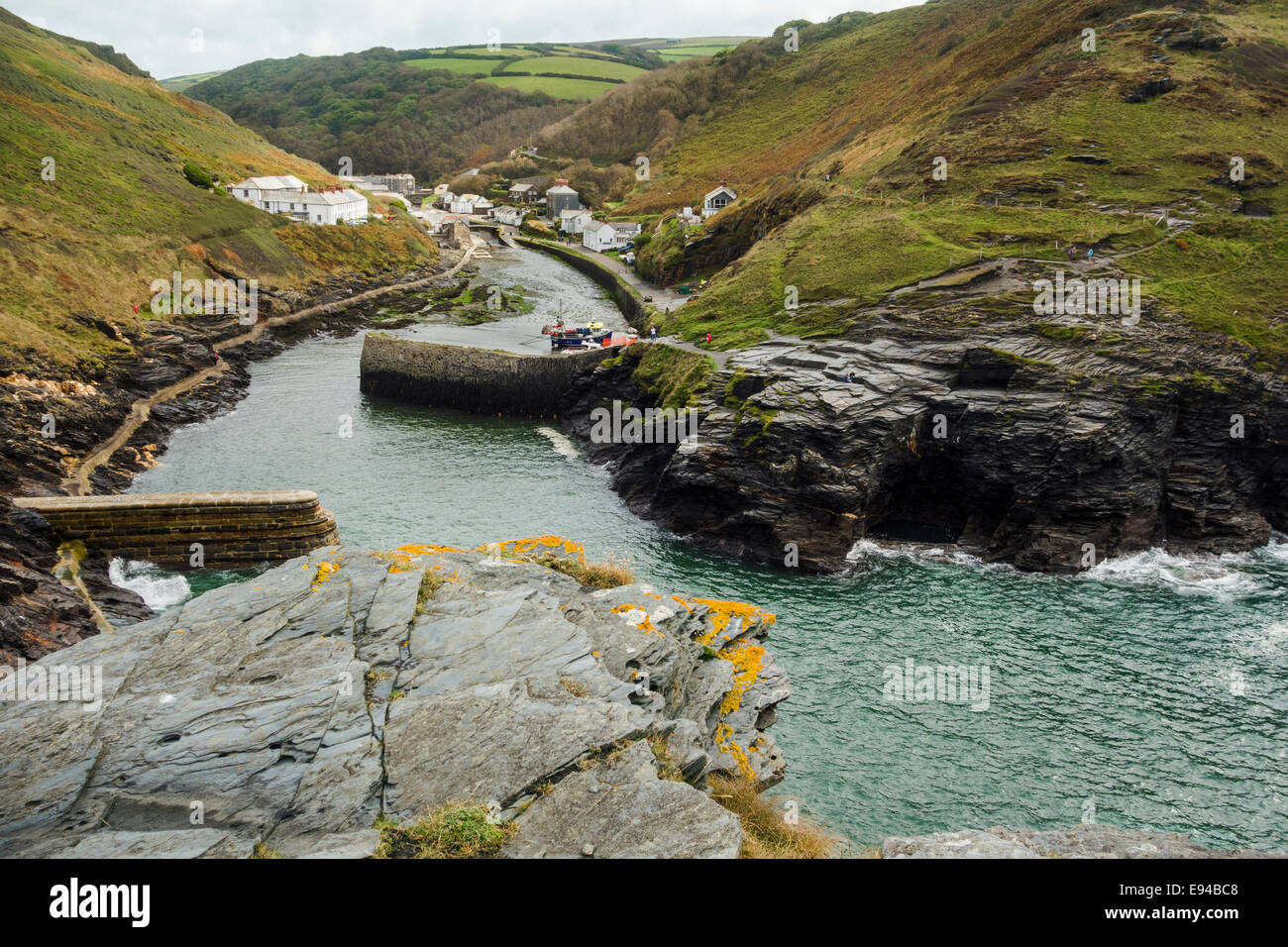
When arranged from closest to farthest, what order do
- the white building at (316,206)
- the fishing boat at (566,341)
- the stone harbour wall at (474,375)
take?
the stone harbour wall at (474,375) → the fishing boat at (566,341) → the white building at (316,206)

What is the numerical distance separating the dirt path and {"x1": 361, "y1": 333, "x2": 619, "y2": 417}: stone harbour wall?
1284cm

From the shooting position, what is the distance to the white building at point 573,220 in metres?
143

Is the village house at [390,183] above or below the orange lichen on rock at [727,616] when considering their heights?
above

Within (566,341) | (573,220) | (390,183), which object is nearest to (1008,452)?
(566,341)

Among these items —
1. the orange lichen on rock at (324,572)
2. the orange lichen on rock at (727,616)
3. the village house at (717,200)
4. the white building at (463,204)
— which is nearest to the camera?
the orange lichen on rock at (324,572)

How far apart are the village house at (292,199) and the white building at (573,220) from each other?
44937 millimetres

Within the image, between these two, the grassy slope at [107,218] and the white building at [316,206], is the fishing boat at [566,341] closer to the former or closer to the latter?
the grassy slope at [107,218]

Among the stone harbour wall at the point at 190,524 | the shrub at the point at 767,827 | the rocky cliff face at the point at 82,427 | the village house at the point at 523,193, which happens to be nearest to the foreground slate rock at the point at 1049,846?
the shrub at the point at 767,827

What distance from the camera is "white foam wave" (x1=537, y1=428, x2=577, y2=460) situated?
179 ft

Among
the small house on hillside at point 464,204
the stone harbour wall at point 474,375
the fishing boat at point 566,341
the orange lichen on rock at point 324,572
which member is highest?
the small house on hillside at point 464,204

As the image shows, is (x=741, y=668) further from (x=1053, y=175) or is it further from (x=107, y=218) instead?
(x=107, y=218)

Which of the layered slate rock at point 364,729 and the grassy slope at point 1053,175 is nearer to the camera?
the layered slate rock at point 364,729

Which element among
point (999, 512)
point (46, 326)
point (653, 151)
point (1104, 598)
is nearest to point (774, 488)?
point (999, 512)

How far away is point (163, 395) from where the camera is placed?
5666cm
